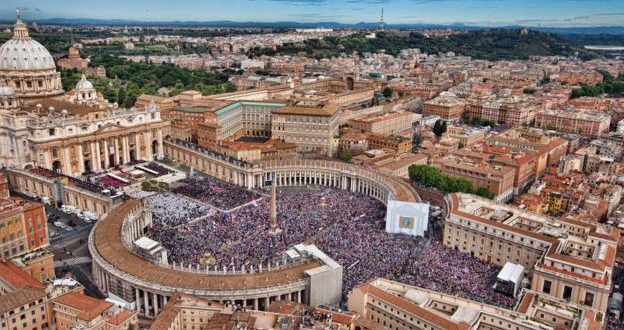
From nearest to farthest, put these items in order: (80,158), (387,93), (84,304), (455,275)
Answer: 1. (84,304)
2. (455,275)
3. (80,158)
4. (387,93)

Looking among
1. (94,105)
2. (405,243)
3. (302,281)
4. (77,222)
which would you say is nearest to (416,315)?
(302,281)

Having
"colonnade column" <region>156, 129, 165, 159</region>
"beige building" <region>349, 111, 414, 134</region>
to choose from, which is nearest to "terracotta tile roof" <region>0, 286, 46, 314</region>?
"colonnade column" <region>156, 129, 165, 159</region>

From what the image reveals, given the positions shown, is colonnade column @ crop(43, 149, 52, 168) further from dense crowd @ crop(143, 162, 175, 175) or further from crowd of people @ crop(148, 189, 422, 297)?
crowd of people @ crop(148, 189, 422, 297)

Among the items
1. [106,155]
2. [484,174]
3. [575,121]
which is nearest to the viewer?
[484,174]

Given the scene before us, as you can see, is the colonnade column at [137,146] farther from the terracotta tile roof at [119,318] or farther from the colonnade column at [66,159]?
the terracotta tile roof at [119,318]

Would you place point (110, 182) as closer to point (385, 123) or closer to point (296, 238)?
point (296, 238)

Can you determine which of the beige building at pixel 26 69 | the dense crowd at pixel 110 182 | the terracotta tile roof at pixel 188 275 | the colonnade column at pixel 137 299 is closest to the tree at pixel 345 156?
the dense crowd at pixel 110 182

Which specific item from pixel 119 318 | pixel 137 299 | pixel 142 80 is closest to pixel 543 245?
pixel 137 299
